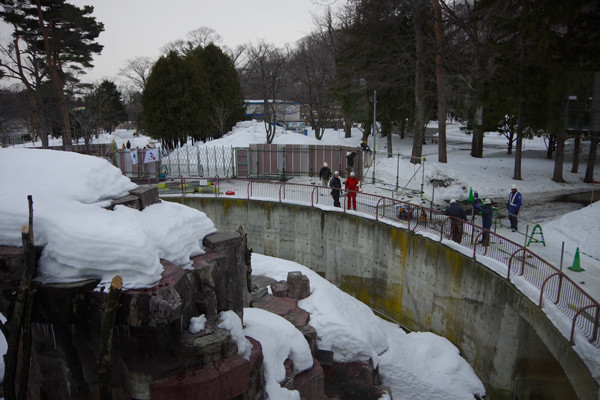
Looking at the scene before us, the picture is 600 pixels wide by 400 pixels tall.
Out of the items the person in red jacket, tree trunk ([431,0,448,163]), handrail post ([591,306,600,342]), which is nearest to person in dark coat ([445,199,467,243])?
the person in red jacket

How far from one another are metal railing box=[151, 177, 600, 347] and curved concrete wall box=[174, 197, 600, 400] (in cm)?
38

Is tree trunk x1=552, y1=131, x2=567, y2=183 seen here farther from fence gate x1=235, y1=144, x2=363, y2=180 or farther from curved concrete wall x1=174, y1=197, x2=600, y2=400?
curved concrete wall x1=174, y1=197, x2=600, y2=400

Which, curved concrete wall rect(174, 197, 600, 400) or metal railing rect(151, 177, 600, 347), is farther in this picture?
curved concrete wall rect(174, 197, 600, 400)

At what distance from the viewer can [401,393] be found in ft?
33.4

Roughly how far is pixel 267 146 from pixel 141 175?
6.69m

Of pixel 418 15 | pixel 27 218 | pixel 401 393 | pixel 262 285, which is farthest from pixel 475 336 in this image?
pixel 418 15

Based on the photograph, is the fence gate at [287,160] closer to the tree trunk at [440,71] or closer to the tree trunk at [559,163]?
the tree trunk at [440,71]

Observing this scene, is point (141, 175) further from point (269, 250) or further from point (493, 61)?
point (493, 61)

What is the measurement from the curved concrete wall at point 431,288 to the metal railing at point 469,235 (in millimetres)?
384

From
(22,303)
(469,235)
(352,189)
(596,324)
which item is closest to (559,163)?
(352,189)

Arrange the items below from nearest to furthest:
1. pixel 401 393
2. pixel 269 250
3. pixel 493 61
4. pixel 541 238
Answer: pixel 401 393
pixel 541 238
pixel 269 250
pixel 493 61

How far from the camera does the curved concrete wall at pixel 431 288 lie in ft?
29.6

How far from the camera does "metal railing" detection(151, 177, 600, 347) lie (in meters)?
7.43

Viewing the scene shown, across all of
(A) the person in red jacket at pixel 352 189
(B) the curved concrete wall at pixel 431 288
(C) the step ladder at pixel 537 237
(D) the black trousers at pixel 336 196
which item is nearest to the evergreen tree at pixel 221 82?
(B) the curved concrete wall at pixel 431 288
